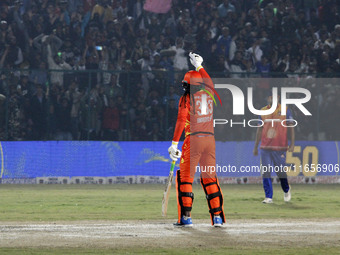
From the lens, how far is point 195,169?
11891 millimetres

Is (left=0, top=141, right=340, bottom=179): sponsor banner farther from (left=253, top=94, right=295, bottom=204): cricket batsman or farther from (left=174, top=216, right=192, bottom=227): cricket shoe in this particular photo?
(left=174, top=216, right=192, bottom=227): cricket shoe

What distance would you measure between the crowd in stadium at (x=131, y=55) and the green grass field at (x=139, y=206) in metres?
2.10

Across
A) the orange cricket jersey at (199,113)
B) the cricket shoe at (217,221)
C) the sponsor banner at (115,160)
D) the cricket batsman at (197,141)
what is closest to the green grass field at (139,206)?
the sponsor banner at (115,160)

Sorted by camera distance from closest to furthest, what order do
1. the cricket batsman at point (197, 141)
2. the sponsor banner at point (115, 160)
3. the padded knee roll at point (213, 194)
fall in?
the cricket batsman at point (197, 141) < the padded knee roll at point (213, 194) < the sponsor banner at point (115, 160)

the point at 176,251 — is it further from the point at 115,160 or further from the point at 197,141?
the point at 115,160

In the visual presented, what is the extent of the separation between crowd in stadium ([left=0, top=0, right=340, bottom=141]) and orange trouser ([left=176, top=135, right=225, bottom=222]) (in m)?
10.8

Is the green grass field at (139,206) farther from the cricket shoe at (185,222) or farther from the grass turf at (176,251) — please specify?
the cricket shoe at (185,222)

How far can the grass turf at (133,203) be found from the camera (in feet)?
47.2

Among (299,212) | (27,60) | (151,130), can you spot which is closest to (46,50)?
(27,60)

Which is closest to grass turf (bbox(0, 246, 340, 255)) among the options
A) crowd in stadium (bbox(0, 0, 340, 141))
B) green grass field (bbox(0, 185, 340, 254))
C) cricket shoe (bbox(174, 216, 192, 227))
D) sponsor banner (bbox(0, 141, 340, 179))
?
green grass field (bbox(0, 185, 340, 254))

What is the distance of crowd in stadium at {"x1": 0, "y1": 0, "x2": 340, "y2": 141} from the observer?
22.5 m

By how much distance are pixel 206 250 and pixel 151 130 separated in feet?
43.4

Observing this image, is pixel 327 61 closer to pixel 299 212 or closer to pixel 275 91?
pixel 275 91

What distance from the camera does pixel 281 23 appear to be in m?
27.5
